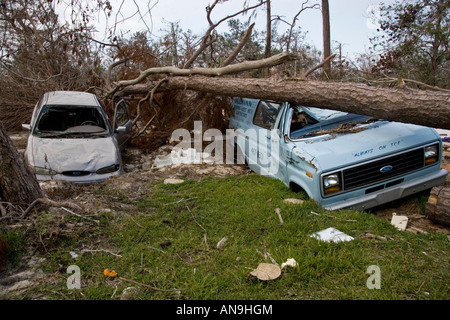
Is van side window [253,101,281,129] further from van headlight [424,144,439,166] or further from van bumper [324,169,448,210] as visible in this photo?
van headlight [424,144,439,166]

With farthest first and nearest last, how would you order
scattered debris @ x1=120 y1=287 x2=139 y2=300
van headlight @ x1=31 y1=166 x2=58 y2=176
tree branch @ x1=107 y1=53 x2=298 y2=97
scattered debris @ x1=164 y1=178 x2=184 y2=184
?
tree branch @ x1=107 y1=53 x2=298 y2=97
scattered debris @ x1=164 y1=178 x2=184 y2=184
van headlight @ x1=31 y1=166 x2=58 y2=176
scattered debris @ x1=120 y1=287 x2=139 y2=300

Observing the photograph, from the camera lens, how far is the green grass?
8.82ft

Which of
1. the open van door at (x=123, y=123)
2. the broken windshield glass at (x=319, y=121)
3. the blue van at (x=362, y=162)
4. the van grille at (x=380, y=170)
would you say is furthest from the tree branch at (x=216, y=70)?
the van grille at (x=380, y=170)

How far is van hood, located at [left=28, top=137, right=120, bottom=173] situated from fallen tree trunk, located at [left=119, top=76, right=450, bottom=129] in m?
2.89

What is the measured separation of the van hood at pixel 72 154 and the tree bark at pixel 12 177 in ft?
5.56

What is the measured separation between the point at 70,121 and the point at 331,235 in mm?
5694

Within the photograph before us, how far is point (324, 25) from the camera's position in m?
12.9

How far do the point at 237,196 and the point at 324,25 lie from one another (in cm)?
1062

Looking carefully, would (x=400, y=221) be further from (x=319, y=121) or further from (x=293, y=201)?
(x=319, y=121)

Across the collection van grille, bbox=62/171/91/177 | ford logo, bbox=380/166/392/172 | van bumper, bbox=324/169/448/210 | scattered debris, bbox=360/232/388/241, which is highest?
ford logo, bbox=380/166/392/172

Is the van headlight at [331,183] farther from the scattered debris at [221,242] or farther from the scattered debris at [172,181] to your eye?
the scattered debris at [172,181]

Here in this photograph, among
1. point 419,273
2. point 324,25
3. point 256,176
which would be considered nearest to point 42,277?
point 419,273

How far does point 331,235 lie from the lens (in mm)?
3525

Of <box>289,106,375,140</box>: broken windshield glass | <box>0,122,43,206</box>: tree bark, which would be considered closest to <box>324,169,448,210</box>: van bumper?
<box>289,106,375,140</box>: broken windshield glass
